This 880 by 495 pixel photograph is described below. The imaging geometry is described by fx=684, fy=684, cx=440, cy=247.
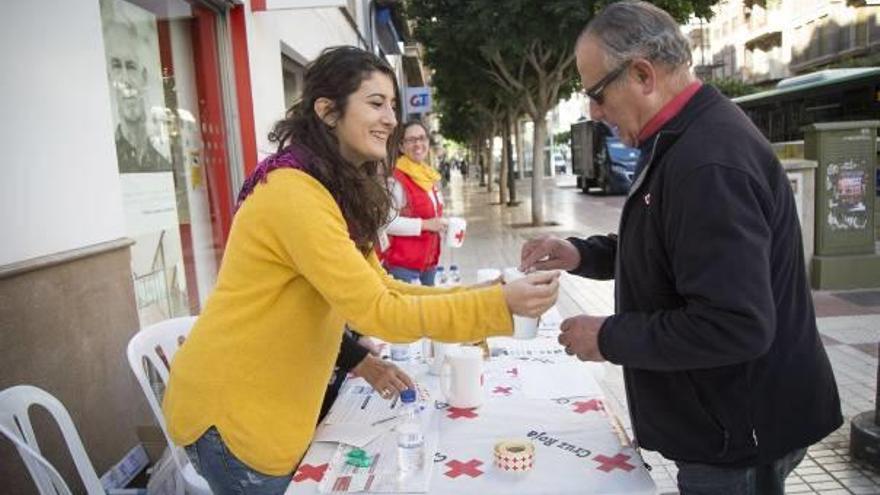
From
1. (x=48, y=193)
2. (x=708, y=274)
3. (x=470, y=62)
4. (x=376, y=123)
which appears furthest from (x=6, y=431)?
(x=470, y=62)

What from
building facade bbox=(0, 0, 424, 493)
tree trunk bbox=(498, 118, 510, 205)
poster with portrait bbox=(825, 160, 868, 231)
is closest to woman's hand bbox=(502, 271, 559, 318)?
building facade bbox=(0, 0, 424, 493)

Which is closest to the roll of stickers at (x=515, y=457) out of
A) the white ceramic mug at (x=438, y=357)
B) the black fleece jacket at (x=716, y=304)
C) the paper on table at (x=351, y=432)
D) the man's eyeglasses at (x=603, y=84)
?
the black fleece jacket at (x=716, y=304)

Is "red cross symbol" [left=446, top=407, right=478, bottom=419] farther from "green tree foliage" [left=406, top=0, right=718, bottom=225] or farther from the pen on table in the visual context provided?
"green tree foliage" [left=406, top=0, right=718, bottom=225]

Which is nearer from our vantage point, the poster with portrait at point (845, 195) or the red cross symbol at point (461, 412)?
the red cross symbol at point (461, 412)

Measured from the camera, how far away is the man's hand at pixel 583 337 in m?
1.61

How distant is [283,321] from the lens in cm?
173

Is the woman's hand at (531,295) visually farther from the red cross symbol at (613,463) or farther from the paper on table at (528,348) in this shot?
the paper on table at (528,348)

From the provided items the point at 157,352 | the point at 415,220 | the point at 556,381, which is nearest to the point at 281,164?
the point at 556,381

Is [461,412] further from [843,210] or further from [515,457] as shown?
[843,210]

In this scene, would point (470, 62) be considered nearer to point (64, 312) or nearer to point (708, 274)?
→ point (64, 312)

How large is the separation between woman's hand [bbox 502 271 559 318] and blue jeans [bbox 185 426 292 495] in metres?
0.78

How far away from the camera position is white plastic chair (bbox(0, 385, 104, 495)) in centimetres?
203

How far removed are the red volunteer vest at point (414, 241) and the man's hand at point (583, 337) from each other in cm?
333

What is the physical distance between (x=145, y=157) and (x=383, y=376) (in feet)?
9.25
